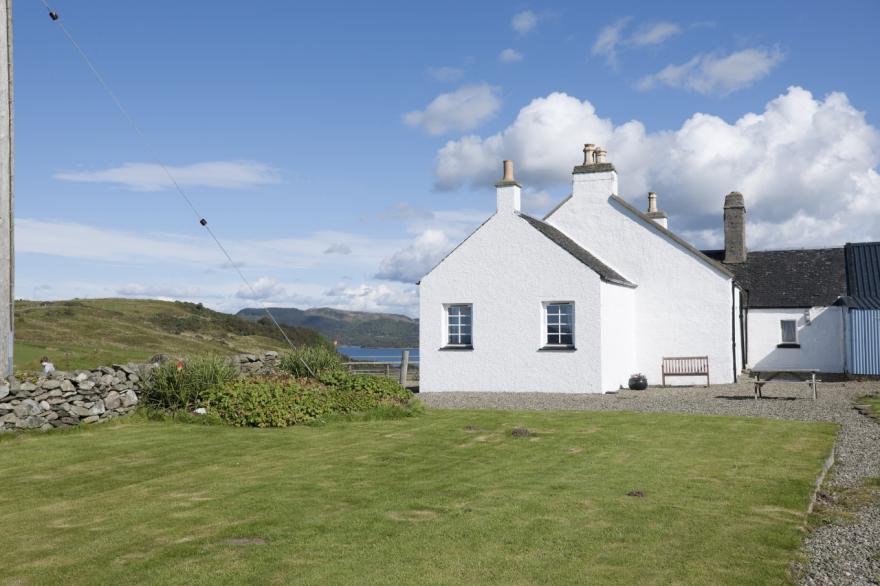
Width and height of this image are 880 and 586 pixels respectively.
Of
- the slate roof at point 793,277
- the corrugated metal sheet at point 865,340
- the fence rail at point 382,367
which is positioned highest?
the slate roof at point 793,277

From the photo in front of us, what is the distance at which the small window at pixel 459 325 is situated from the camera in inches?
1035

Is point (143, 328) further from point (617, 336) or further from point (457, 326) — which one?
point (617, 336)

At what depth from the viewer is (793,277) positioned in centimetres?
3450

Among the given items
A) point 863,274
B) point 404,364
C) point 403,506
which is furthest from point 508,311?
point 863,274

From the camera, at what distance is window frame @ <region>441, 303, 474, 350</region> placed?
26094mm

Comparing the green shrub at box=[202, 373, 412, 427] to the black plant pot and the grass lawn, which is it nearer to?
the grass lawn

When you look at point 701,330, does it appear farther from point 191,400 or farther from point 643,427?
point 191,400

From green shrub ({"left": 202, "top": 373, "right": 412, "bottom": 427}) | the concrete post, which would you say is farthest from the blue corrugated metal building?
the concrete post

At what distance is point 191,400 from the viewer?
1625cm

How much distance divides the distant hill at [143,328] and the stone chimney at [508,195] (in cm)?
3137

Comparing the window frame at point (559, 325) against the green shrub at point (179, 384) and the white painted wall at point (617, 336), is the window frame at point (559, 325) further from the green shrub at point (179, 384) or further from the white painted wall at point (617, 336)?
the green shrub at point (179, 384)

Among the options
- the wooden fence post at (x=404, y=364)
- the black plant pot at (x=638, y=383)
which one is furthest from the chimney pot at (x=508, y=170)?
the black plant pot at (x=638, y=383)

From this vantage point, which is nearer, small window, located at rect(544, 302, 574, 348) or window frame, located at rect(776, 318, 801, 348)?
small window, located at rect(544, 302, 574, 348)

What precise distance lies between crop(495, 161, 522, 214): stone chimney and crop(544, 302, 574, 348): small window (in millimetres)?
3530
